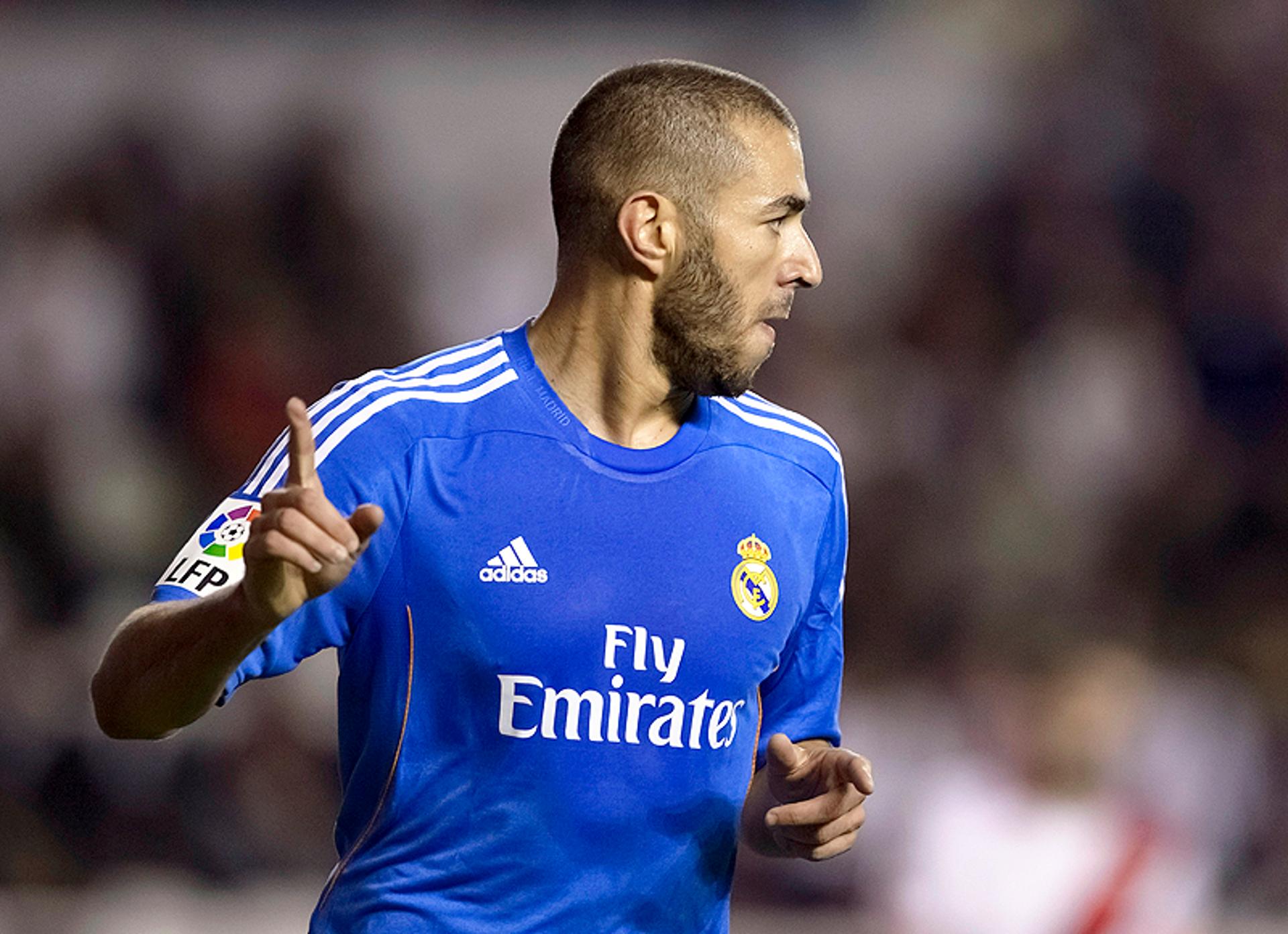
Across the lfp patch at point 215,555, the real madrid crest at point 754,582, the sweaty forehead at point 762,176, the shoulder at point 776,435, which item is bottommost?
the real madrid crest at point 754,582

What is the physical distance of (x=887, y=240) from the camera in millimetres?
9875

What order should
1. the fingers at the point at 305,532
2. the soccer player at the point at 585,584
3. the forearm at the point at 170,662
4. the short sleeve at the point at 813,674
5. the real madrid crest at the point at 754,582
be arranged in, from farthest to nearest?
the short sleeve at the point at 813,674 < the real madrid crest at the point at 754,582 < the soccer player at the point at 585,584 < the forearm at the point at 170,662 < the fingers at the point at 305,532

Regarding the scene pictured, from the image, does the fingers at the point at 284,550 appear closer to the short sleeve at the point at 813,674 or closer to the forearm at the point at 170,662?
the forearm at the point at 170,662

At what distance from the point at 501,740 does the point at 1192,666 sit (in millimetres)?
5361

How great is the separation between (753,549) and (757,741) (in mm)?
424

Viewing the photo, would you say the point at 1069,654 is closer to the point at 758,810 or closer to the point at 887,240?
the point at 887,240

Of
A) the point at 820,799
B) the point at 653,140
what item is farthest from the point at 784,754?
the point at 653,140

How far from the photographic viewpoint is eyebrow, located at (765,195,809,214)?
3.55 m

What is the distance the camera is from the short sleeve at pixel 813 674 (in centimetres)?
378

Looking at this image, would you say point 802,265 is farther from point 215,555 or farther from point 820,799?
point 215,555

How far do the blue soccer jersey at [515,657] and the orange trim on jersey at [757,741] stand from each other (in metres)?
0.07

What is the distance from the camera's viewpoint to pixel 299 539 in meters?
2.70

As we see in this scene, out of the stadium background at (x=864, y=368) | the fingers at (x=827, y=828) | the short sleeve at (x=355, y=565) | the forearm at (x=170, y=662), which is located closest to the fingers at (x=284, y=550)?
the forearm at (x=170, y=662)

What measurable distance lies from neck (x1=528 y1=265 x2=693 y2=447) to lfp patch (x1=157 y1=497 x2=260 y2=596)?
66 centimetres
